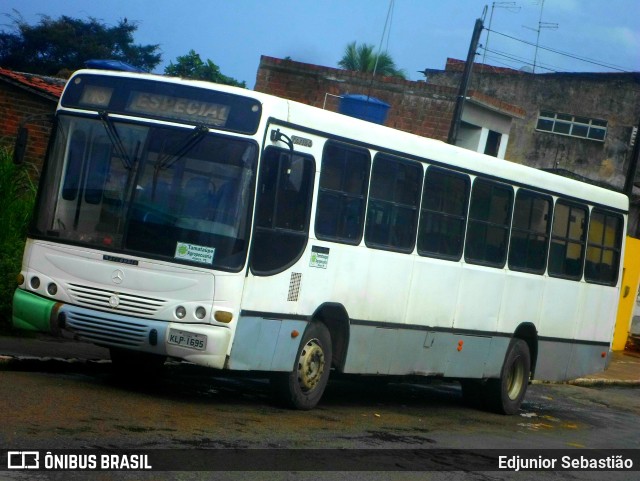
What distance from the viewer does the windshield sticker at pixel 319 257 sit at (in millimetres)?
10859

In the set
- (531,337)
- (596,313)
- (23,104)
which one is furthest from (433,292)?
(23,104)

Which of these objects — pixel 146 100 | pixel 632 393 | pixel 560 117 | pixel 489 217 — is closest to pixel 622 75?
pixel 560 117

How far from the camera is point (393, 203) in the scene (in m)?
12.0

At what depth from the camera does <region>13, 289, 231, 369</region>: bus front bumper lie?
9.83 m

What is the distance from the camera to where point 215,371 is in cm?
1364

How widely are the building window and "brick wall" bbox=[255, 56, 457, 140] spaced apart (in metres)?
19.7

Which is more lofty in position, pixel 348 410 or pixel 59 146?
pixel 59 146

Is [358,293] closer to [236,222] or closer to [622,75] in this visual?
[236,222]

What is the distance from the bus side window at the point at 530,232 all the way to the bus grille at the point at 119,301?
5.59m

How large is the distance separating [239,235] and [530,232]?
5590mm

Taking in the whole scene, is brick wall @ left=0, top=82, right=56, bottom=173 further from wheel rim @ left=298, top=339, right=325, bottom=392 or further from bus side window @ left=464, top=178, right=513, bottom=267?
wheel rim @ left=298, top=339, right=325, bottom=392

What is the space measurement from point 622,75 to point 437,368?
1471 inches

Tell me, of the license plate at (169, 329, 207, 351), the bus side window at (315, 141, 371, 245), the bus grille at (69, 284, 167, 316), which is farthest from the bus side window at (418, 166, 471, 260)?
the bus grille at (69, 284, 167, 316)

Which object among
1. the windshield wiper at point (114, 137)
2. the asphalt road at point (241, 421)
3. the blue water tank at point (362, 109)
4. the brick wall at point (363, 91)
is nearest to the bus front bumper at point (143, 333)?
the asphalt road at point (241, 421)
